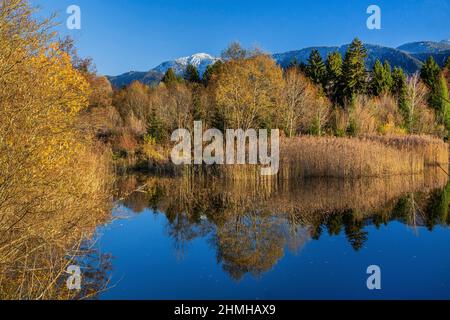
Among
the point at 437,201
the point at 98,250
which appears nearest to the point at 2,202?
the point at 98,250

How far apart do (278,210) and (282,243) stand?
3.29 meters

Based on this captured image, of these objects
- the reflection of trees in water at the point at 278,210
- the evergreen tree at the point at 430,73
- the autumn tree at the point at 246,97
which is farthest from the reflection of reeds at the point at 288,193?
the evergreen tree at the point at 430,73

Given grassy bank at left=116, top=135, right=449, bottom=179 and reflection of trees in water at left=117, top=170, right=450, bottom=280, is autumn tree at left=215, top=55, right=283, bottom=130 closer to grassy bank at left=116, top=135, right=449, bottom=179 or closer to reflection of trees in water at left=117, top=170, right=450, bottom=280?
grassy bank at left=116, top=135, right=449, bottom=179

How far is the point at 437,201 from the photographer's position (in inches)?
540

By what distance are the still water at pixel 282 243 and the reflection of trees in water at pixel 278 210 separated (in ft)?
0.09

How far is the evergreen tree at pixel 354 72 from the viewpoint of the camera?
134 feet

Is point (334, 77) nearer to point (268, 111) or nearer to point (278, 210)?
point (268, 111)

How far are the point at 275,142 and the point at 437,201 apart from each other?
7123mm

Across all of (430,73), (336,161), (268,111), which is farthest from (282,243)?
(430,73)

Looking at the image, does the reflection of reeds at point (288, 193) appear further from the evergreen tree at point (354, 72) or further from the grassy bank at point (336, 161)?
the evergreen tree at point (354, 72)

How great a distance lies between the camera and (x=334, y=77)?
139ft

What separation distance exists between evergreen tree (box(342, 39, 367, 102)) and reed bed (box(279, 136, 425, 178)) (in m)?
22.6

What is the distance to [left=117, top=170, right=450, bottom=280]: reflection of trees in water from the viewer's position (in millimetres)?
9469

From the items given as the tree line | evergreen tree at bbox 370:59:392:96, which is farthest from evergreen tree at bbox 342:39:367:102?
evergreen tree at bbox 370:59:392:96
